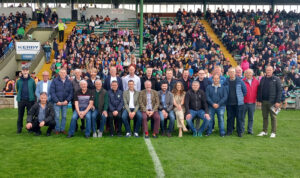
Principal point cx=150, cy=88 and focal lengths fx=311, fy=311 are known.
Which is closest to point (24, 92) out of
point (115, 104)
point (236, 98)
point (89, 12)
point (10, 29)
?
point (115, 104)

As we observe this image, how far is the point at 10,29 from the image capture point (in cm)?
2391

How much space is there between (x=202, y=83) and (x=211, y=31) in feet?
63.1

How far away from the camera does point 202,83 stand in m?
8.95

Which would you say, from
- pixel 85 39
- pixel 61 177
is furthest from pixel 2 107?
pixel 61 177

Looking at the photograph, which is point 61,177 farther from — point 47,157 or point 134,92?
point 134,92

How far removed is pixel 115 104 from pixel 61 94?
4.88 feet

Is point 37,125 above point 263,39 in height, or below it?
below

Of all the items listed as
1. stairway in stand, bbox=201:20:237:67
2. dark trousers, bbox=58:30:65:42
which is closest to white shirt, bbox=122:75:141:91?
stairway in stand, bbox=201:20:237:67

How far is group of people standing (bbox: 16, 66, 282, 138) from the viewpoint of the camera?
8.04 meters

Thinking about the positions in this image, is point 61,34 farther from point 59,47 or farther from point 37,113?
point 37,113

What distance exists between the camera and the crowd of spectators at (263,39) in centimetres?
1900

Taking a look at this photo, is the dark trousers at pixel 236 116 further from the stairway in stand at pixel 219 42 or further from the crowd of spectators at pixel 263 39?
the stairway in stand at pixel 219 42

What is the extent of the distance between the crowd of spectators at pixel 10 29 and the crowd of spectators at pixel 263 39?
15508 mm

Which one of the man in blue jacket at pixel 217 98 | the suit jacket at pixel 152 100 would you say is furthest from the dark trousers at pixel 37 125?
the man in blue jacket at pixel 217 98
